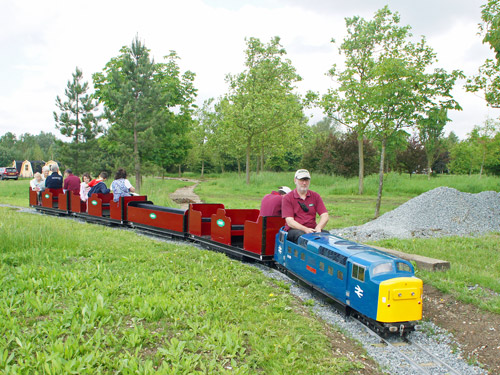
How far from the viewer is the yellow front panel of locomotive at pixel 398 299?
4.70m

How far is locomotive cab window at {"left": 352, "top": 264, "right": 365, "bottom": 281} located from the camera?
4.94m

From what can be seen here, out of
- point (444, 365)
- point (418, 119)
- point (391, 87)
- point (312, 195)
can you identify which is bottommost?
point (444, 365)

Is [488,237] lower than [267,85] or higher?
lower

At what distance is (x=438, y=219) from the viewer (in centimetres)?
1220

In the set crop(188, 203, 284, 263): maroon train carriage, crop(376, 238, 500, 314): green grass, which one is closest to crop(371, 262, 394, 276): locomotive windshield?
crop(376, 238, 500, 314): green grass

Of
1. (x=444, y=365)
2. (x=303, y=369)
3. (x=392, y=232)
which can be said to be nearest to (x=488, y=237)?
(x=392, y=232)

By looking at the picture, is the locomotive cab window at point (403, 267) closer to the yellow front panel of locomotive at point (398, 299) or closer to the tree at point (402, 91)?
the yellow front panel of locomotive at point (398, 299)

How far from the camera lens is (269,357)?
3.93m

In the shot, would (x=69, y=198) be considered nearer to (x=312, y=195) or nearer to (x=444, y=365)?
(x=312, y=195)

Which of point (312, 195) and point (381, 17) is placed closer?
point (312, 195)

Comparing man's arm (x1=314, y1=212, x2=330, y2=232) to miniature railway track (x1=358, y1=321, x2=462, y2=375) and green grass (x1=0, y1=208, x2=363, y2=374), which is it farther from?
miniature railway track (x1=358, y1=321, x2=462, y2=375)

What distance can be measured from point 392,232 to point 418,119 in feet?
14.1

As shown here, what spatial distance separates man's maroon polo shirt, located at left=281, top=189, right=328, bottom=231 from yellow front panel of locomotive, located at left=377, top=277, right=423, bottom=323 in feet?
7.38

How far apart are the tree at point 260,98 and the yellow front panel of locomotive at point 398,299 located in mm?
25094
